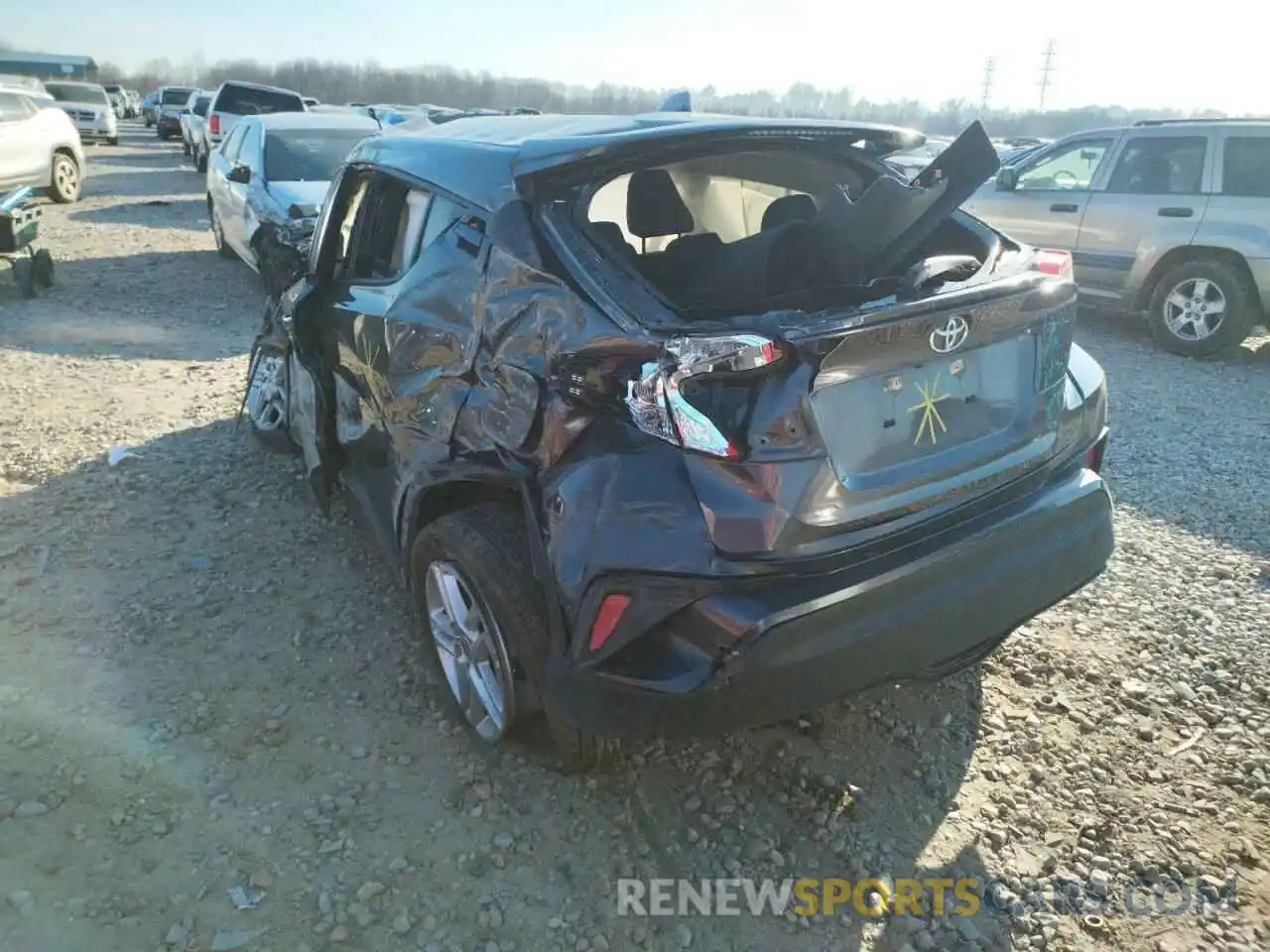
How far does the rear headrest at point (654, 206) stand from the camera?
3115 millimetres

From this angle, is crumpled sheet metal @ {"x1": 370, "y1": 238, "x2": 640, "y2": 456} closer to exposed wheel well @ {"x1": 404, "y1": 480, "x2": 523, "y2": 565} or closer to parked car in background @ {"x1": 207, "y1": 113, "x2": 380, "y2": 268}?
exposed wheel well @ {"x1": 404, "y1": 480, "x2": 523, "y2": 565}

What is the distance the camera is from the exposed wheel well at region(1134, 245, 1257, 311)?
740cm

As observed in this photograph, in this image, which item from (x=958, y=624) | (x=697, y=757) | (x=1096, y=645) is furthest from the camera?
(x=1096, y=645)

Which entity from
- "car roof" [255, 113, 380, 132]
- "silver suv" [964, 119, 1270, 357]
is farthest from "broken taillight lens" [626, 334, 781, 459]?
"car roof" [255, 113, 380, 132]

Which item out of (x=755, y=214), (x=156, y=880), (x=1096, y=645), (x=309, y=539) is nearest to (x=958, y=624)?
(x=1096, y=645)

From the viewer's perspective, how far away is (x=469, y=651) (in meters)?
2.82

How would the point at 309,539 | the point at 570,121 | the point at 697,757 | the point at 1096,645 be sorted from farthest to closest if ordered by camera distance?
the point at 309,539, the point at 1096,645, the point at 570,121, the point at 697,757

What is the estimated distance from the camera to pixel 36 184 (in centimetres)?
1406

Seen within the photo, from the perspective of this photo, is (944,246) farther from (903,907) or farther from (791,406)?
(903,907)

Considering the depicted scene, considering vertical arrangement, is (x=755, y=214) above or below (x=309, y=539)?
above

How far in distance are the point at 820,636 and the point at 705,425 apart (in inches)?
20.9

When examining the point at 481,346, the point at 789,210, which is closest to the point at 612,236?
the point at 481,346

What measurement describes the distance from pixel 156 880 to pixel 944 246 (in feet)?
9.78

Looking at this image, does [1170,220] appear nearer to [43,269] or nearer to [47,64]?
[43,269]
